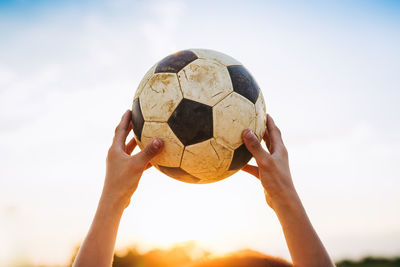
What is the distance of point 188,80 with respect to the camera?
277 cm

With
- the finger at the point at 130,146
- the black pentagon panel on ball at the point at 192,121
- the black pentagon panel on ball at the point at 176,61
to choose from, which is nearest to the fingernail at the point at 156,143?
the black pentagon panel on ball at the point at 192,121

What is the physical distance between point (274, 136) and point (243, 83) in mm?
724

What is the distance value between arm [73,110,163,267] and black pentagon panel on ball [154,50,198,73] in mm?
762

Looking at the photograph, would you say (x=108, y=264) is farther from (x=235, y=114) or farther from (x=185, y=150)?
(x=235, y=114)

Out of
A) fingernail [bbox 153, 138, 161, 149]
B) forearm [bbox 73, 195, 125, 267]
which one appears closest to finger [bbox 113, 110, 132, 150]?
fingernail [bbox 153, 138, 161, 149]

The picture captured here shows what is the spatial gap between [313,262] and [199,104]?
1711 millimetres

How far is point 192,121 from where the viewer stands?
8.86ft

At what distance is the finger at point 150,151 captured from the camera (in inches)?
108

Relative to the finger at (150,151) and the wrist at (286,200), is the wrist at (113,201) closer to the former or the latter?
the finger at (150,151)

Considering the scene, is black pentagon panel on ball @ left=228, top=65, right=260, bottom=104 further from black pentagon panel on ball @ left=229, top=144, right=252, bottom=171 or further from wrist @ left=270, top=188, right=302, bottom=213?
wrist @ left=270, top=188, right=302, bottom=213

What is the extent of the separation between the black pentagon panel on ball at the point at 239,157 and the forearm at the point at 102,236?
1.22m

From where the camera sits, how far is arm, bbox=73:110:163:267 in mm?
2396

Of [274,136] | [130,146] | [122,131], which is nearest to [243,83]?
[274,136]

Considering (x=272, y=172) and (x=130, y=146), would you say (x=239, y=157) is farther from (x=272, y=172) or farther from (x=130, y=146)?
(x=130, y=146)
